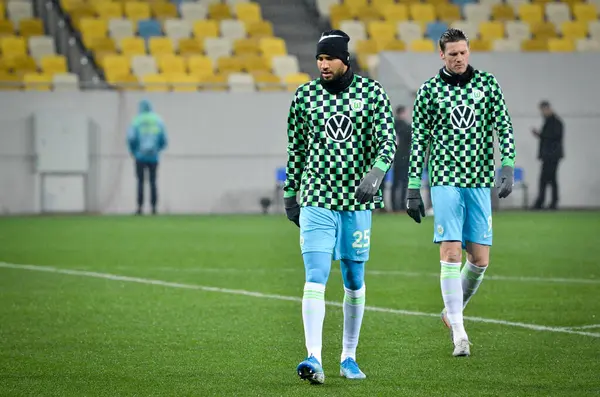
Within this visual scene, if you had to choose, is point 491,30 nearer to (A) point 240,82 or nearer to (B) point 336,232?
(A) point 240,82

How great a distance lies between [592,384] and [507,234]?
13.2 metres

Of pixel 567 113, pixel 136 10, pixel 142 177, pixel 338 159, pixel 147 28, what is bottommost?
pixel 142 177

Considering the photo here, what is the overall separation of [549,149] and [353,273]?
798 inches

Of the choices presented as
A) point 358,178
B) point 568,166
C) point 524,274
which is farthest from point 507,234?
point 358,178

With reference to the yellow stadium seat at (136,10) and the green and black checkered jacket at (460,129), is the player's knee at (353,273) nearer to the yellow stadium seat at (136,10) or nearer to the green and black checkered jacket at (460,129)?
the green and black checkered jacket at (460,129)

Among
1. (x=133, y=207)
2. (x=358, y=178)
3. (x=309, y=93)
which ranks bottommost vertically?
(x=133, y=207)

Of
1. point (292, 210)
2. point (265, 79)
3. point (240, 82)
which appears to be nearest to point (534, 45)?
point (265, 79)

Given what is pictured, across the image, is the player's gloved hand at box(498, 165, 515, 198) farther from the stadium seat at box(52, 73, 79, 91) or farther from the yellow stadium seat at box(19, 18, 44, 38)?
the yellow stadium seat at box(19, 18, 44, 38)

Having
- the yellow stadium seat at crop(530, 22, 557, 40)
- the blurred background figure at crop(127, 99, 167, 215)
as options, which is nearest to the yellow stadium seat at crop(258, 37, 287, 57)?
the blurred background figure at crop(127, 99, 167, 215)

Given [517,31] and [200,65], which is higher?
[517,31]

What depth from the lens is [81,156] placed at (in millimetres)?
26859

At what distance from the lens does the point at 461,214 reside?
8555 mm

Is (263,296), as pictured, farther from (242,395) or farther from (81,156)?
→ (81,156)

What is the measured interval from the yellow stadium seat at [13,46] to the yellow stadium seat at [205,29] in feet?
13.7
